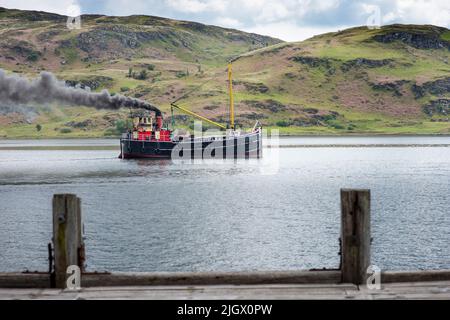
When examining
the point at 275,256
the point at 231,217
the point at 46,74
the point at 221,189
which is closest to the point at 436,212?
the point at 231,217

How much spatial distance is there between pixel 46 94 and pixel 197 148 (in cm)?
5074

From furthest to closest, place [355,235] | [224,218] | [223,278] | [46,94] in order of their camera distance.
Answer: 1. [46,94]
2. [224,218]
3. [223,278]
4. [355,235]

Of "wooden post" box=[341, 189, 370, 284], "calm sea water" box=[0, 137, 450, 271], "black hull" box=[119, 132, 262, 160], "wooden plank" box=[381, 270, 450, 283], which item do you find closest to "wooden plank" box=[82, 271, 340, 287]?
"wooden post" box=[341, 189, 370, 284]

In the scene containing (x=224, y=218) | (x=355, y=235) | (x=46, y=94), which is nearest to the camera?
(x=355, y=235)

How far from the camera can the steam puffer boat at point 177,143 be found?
156 m

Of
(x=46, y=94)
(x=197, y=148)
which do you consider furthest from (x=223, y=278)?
(x=197, y=148)

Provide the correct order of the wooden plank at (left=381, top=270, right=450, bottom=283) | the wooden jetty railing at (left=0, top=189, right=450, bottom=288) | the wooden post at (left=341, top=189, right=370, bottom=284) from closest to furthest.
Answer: the wooden post at (left=341, top=189, right=370, bottom=284) → the wooden jetty railing at (left=0, top=189, right=450, bottom=288) → the wooden plank at (left=381, top=270, right=450, bottom=283)

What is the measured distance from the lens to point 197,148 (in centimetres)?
16325

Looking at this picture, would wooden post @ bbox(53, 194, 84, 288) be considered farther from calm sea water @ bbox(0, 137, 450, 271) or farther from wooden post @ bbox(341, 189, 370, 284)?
calm sea water @ bbox(0, 137, 450, 271)

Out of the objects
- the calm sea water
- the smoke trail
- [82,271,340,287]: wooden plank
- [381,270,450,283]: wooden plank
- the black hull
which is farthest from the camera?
the black hull

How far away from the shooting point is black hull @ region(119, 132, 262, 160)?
156500 mm

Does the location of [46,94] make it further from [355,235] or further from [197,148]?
[355,235]

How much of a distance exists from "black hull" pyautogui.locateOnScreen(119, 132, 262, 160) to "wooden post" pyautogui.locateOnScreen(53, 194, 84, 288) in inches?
5598

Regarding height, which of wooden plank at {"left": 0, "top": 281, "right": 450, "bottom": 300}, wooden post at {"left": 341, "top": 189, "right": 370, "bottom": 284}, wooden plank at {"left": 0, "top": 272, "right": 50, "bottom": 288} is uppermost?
wooden post at {"left": 341, "top": 189, "right": 370, "bottom": 284}
